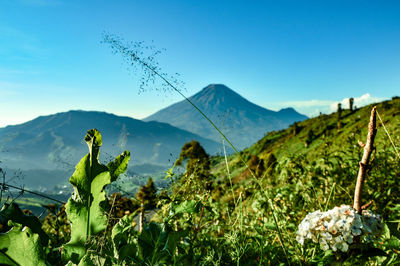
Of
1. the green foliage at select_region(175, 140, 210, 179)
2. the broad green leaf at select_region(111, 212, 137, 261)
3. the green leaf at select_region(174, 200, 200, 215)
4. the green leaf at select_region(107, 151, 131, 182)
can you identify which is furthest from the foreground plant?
the green leaf at select_region(107, 151, 131, 182)

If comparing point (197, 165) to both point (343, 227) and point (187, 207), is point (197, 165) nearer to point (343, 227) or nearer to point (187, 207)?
point (187, 207)

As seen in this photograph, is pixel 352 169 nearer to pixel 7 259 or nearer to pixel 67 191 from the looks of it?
pixel 67 191

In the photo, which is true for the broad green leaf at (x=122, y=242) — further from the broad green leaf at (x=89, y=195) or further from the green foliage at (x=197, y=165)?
the green foliage at (x=197, y=165)

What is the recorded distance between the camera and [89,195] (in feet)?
4.15

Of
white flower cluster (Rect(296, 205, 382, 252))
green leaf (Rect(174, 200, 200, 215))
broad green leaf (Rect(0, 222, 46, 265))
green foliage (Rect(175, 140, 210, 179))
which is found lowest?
white flower cluster (Rect(296, 205, 382, 252))

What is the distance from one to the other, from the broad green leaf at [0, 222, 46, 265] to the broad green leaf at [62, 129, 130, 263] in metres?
0.20

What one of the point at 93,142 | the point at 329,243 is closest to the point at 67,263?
the point at 93,142

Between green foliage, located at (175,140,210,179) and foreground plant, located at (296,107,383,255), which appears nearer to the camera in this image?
foreground plant, located at (296,107,383,255)

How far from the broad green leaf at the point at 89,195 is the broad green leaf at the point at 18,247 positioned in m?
0.20

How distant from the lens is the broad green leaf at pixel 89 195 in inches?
48.8

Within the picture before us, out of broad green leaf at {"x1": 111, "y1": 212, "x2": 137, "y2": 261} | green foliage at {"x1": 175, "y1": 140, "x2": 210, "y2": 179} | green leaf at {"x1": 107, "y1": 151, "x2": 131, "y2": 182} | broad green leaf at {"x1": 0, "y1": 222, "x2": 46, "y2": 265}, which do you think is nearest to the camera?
broad green leaf at {"x1": 0, "y1": 222, "x2": 46, "y2": 265}

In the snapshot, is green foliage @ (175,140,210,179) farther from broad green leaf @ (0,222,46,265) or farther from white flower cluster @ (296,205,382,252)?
broad green leaf @ (0,222,46,265)

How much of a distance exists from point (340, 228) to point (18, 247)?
4.77ft

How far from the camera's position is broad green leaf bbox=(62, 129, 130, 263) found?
4.07 ft
